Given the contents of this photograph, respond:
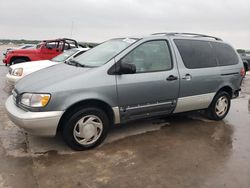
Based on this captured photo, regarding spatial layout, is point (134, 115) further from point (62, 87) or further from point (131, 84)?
point (62, 87)

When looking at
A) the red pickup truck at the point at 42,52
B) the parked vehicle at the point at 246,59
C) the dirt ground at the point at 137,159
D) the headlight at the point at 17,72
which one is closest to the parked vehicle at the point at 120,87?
the dirt ground at the point at 137,159

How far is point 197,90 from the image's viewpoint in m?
4.89

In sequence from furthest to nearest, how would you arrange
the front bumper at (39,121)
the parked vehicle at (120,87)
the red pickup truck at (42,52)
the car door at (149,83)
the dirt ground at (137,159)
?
the red pickup truck at (42,52), the car door at (149,83), the parked vehicle at (120,87), the front bumper at (39,121), the dirt ground at (137,159)

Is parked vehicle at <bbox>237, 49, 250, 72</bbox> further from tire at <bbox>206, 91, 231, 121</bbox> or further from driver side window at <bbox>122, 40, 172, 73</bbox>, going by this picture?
driver side window at <bbox>122, 40, 172, 73</bbox>

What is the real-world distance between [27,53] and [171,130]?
834cm

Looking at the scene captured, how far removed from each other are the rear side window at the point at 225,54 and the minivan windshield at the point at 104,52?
6.43 ft

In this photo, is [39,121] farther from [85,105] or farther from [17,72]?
[17,72]

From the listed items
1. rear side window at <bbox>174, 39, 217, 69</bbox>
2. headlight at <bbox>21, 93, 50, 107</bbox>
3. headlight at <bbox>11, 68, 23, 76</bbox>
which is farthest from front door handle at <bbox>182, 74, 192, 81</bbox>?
headlight at <bbox>11, 68, 23, 76</bbox>

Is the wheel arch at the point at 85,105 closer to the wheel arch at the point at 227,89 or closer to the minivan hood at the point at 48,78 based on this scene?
the minivan hood at the point at 48,78

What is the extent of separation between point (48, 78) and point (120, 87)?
104 cm

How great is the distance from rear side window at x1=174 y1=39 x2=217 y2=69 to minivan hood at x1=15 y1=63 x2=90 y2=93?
6.05 ft

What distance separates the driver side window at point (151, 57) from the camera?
4.20 m

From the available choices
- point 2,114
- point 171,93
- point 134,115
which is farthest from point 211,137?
point 2,114

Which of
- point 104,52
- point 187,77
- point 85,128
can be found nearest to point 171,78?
point 187,77
